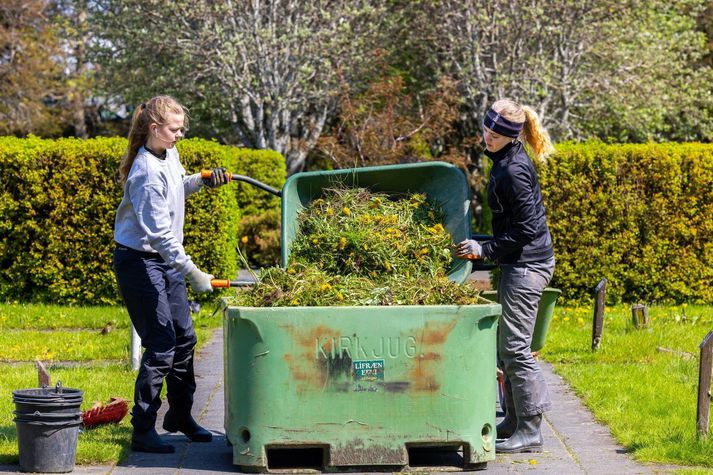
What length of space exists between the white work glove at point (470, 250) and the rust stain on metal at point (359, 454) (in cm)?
109

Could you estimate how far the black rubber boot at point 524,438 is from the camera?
607 cm

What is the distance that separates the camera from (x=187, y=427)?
249 inches

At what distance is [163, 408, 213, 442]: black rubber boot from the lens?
6.30m

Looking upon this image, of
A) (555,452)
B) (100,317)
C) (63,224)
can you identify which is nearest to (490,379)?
(555,452)

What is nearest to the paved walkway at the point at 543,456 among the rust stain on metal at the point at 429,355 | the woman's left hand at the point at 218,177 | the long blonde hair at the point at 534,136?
the rust stain on metal at the point at 429,355

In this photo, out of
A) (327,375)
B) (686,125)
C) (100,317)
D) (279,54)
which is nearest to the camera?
(327,375)

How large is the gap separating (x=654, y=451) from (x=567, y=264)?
597 cm

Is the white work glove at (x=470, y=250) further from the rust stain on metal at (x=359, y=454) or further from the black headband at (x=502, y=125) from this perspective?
the rust stain on metal at (x=359, y=454)

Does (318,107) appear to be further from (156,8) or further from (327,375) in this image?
(327,375)

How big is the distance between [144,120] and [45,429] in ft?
5.51

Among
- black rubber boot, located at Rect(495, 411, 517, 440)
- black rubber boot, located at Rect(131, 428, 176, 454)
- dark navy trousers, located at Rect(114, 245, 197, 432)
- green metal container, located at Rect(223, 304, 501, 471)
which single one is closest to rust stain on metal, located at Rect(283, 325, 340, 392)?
green metal container, located at Rect(223, 304, 501, 471)

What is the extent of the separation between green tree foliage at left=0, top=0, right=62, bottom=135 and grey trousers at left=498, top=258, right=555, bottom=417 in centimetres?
2156

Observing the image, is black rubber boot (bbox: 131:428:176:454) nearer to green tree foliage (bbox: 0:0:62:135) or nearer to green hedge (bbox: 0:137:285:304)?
green hedge (bbox: 0:137:285:304)

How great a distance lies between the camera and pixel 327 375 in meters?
5.49
